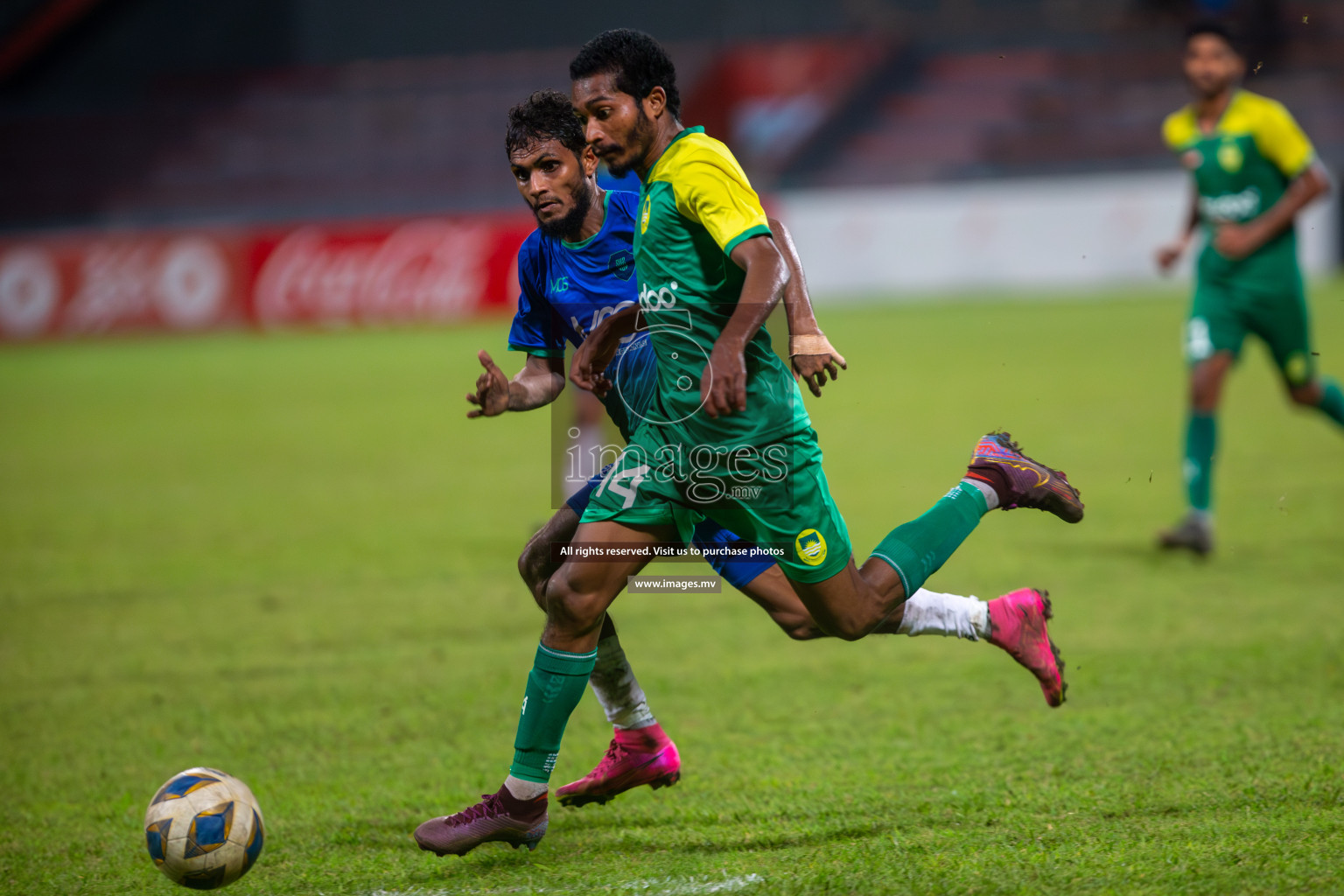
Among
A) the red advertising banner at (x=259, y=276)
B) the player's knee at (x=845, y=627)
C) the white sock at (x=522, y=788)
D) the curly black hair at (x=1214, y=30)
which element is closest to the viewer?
the white sock at (x=522, y=788)

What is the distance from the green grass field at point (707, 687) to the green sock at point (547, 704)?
24 cm

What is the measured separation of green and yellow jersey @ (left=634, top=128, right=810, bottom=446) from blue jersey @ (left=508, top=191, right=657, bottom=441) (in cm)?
25

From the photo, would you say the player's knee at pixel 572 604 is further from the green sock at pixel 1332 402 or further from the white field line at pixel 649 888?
the green sock at pixel 1332 402

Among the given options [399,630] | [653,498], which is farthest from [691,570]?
[653,498]

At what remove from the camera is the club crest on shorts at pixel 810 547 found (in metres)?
3.36

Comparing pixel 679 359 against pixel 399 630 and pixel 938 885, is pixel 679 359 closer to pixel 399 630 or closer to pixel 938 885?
pixel 938 885

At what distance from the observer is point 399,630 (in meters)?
5.88

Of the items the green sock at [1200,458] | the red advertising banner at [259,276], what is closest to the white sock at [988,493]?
the green sock at [1200,458]

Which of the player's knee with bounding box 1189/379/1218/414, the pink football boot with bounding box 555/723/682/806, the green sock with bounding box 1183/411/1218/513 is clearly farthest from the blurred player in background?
the player's knee with bounding box 1189/379/1218/414

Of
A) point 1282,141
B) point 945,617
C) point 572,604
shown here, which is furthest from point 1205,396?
point 572,604

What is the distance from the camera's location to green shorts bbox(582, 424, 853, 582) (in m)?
3.31

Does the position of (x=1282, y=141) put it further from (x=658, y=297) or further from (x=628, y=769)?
(x=628, y=769)

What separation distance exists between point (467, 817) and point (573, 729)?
125 cm

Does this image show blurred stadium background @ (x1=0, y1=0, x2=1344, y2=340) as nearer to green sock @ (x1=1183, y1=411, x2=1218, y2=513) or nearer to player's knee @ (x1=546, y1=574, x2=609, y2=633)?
green sock @ (x1=1183, y1=411, x2=1218, y2=513)
